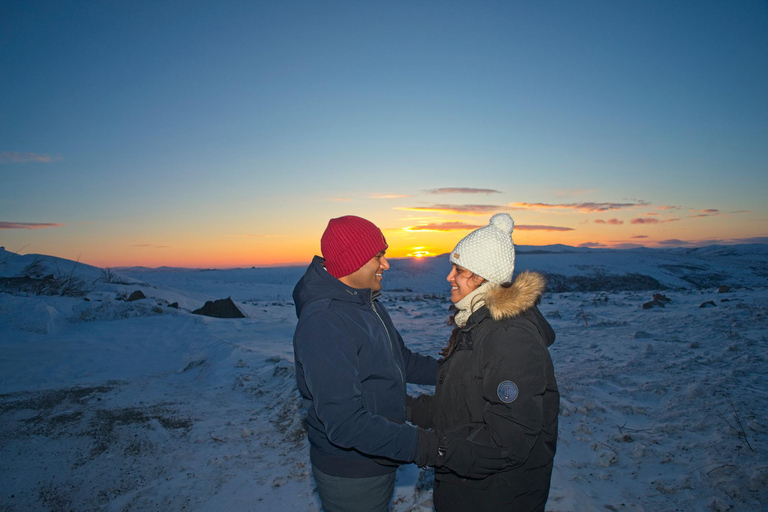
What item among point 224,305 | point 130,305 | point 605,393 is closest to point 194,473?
point 605,393

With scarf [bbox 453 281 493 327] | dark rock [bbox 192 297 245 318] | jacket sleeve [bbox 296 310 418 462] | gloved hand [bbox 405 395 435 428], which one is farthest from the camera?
dark rock [bbox 192 297 245 318]

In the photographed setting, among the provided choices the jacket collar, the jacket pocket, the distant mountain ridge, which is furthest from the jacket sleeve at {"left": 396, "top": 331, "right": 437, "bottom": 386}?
the distant mountain ridge

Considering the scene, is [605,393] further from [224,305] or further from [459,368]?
[224,305]

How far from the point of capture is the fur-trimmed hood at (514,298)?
1925 mm

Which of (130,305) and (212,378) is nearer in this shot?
(212,378)

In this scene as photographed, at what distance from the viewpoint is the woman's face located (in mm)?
2283

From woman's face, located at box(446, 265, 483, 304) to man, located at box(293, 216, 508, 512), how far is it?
1.48ft

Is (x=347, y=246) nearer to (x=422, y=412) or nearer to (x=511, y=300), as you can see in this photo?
(x=511, y=300)

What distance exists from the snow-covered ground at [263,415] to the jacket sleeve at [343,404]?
87.0 inches

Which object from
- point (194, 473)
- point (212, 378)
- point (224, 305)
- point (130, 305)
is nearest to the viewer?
point (194, 473)

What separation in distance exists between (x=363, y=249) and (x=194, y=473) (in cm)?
351

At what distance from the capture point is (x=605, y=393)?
5.59 meters

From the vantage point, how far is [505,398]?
1.76 metres

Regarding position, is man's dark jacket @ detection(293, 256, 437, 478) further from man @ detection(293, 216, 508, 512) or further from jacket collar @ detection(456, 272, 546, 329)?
jacket collar @ detection(456, 272, 546, 329)
